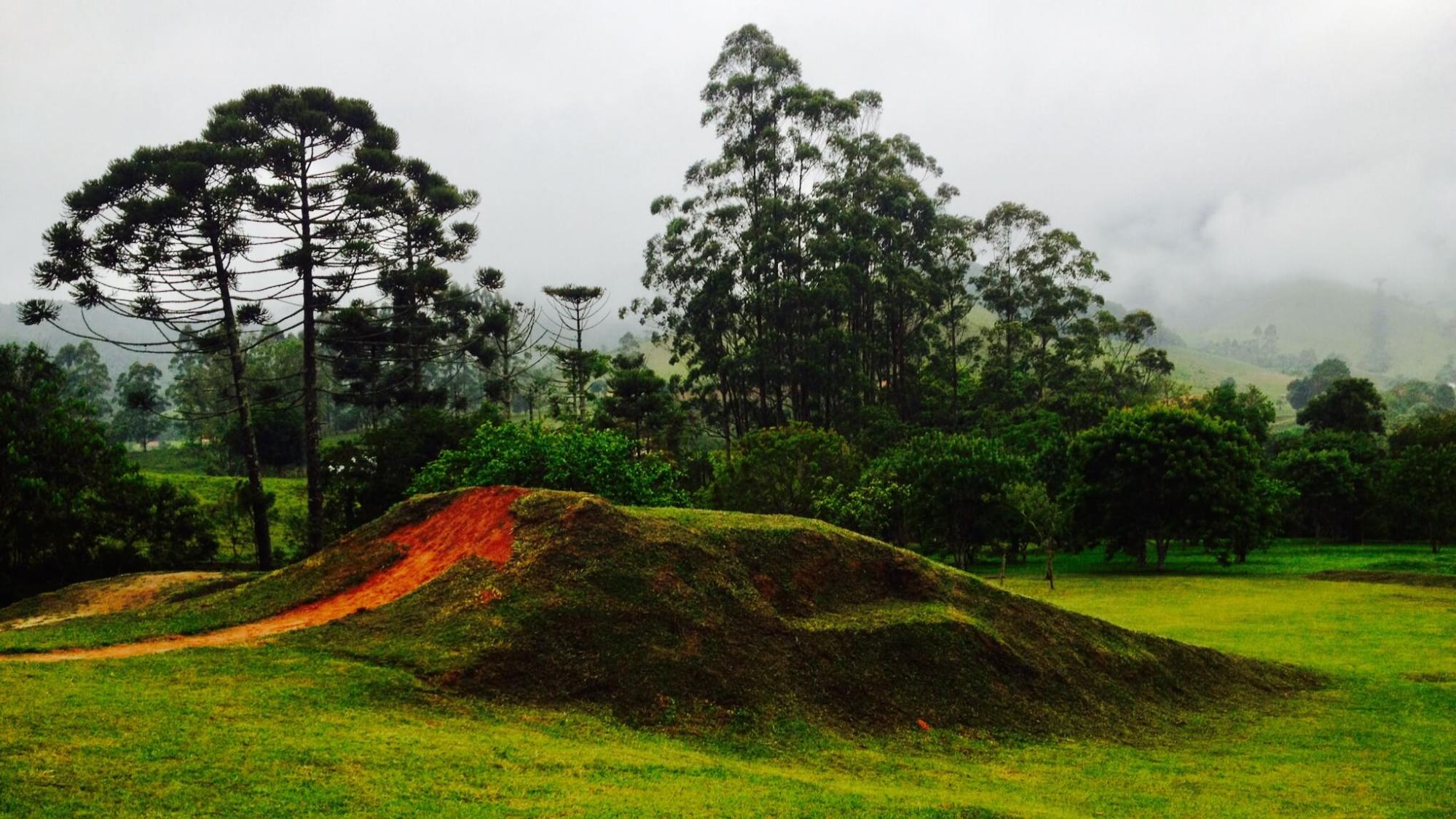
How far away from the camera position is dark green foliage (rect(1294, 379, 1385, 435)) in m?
58.2

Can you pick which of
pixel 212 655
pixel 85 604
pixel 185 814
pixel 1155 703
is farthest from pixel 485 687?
pixel 85 604

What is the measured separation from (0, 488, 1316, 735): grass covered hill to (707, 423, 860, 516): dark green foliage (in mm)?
20171

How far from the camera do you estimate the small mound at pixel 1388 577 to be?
30312 millimetres

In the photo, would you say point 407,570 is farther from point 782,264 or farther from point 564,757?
point 782,264

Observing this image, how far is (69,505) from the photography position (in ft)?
65.9

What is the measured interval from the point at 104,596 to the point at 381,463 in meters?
13.3

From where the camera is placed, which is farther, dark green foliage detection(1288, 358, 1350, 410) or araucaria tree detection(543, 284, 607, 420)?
dark green foliage detection(1288, 358, 1350, 410)

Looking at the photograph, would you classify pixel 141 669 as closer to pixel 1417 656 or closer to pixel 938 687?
pixel 938 687

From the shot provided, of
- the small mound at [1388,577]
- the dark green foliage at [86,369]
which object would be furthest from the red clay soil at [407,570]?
the dark green foliage at [86,369]

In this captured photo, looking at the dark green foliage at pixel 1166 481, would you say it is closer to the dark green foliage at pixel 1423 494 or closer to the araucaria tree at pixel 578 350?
the dark green foliage at pixel 1423 494

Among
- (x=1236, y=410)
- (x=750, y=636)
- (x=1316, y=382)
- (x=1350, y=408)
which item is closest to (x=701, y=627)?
(x=750, y=636)

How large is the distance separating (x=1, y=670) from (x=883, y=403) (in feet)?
156

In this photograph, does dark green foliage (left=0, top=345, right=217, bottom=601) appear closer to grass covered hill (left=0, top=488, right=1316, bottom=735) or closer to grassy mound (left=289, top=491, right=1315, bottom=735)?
grass covered hill (left=0, top=488, right=1316, bottom=735)

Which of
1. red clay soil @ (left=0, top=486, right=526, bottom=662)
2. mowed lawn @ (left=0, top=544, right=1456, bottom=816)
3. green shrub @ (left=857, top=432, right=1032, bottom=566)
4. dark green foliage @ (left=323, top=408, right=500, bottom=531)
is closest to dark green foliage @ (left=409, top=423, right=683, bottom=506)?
red clay soil @ (left=0, top=486, right=526, bottom=662)
